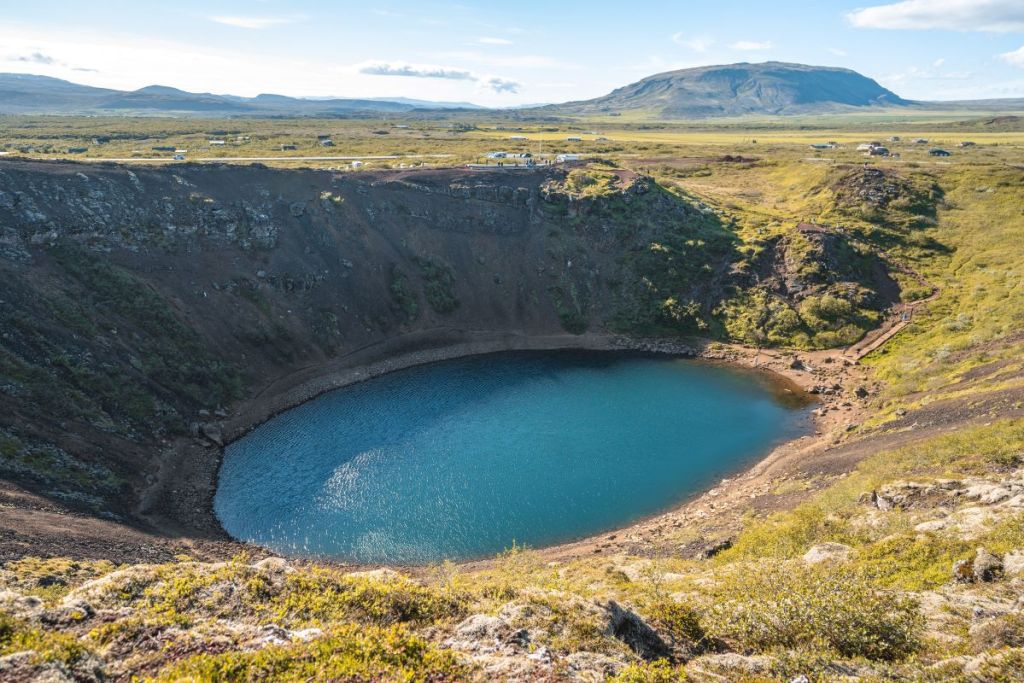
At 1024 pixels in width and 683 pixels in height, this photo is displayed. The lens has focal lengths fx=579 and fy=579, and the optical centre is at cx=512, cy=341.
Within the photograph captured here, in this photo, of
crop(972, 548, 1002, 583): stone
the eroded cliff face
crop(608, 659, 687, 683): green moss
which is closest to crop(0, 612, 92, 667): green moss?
crop(608, 659, 687, 683): green moss

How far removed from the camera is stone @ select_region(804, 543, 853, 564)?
110ft

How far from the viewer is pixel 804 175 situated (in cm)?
13012

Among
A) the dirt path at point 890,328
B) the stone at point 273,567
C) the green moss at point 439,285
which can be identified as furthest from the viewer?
the green moss at point 439,285

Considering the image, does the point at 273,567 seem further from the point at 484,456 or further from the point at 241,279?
the point at 241,279

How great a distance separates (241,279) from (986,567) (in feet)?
277

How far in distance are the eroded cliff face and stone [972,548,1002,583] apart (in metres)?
57.3

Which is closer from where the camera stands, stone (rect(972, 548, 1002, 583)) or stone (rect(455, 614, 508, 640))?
stone (rect(455, 614, 508, 640))

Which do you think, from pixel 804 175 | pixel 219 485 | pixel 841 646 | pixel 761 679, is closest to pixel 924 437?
pixel 841 646

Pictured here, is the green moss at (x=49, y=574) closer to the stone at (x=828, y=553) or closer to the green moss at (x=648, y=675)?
the green moss at (x=648, y=675)

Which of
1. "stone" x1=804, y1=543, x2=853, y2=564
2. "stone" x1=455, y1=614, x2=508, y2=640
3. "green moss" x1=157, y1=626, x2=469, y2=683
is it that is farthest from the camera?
"stone" x1=804, y1=543, x2=853, y2=564

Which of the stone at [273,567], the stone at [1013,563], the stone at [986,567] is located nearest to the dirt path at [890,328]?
the stone at [1013,563]

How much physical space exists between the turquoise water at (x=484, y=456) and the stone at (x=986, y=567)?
2896cm

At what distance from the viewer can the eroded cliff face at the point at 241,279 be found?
5584 centimetres

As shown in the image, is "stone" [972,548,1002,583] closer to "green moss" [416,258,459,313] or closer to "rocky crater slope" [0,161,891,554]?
"rocky crater slope" [0,161,891,554]
